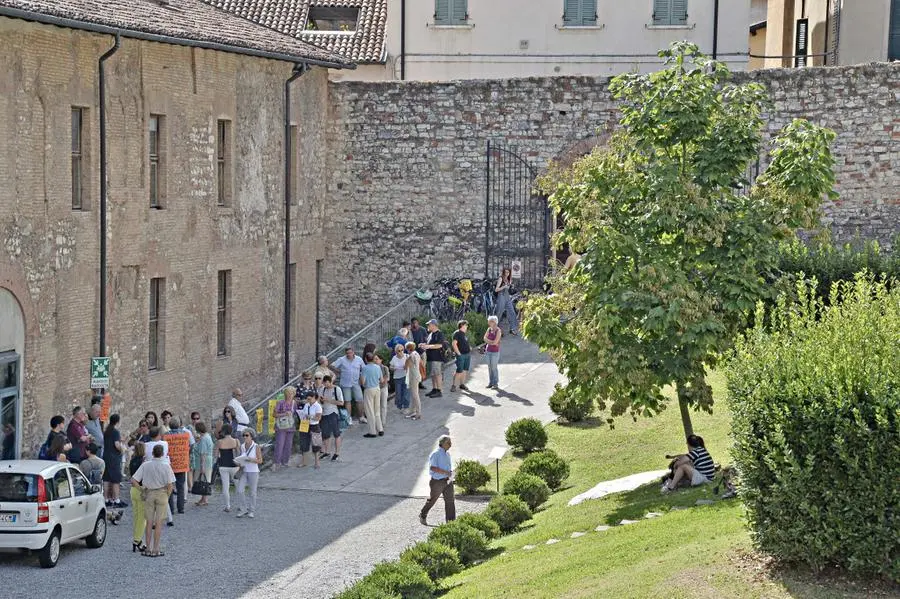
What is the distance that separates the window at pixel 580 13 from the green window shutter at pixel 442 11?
10.3 feet

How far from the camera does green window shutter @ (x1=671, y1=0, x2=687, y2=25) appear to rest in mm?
41875

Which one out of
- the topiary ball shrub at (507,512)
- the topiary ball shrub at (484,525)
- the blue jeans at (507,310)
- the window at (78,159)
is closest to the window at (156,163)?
the window at (78,159)

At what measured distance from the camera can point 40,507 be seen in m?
18.8

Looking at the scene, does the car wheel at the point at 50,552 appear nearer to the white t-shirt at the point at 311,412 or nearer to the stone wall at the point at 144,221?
the stone wall at the point at 144,221

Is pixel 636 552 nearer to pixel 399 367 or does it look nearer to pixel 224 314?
pixel 399 367

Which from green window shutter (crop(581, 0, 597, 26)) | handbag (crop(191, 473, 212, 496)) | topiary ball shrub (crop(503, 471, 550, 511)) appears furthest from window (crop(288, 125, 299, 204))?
topiary ball shrub (crop(503, 471, 550, 511))

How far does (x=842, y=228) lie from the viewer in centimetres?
3453

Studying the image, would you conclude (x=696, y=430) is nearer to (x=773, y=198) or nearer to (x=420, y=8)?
(x=773, y=198)

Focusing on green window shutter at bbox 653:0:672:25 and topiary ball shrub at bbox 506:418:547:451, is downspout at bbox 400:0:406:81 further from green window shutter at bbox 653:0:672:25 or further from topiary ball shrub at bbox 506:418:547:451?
topiary ball shrub at bbox 506:418:547:451

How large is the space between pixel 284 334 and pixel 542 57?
517 inches

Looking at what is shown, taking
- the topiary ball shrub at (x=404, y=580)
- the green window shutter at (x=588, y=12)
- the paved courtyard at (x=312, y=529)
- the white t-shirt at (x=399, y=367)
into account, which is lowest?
the paved courtyard at (x=312, y=529)

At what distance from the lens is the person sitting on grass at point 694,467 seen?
808 inches

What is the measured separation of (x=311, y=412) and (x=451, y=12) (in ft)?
63.4

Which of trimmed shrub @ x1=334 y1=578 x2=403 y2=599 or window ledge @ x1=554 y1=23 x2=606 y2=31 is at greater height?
window ledge @ x1=554 y1=23 x2=606 y2=31
